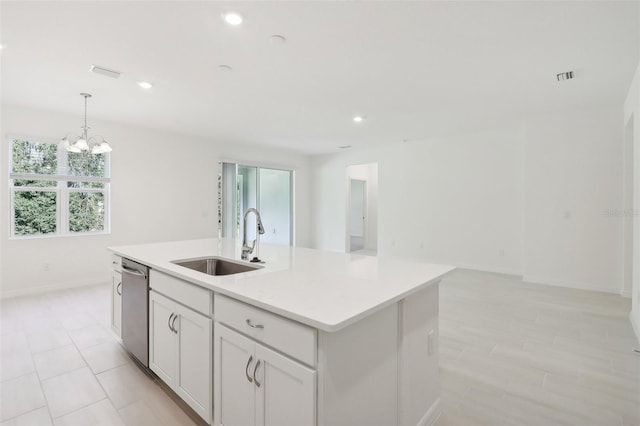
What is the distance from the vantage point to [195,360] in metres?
1.71

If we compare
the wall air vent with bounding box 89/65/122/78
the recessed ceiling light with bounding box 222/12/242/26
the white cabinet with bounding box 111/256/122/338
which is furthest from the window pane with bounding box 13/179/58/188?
the recessed ceiling light with bounding box 222/12/242/26

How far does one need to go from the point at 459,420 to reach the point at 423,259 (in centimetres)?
505

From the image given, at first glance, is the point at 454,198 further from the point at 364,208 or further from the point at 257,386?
the point at 257,386

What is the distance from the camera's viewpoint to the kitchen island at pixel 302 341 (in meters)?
1.17

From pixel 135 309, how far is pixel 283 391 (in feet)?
5.52

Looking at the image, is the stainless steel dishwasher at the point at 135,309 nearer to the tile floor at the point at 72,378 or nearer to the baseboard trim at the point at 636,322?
the tile floor at the point at 72,378

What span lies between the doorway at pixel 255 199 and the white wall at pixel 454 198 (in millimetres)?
1857

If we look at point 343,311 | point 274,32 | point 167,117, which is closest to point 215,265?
point 343,311

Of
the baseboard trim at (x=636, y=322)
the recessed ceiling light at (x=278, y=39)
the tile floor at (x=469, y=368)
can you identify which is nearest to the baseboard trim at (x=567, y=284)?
the tile floor at (x=469, y=368)

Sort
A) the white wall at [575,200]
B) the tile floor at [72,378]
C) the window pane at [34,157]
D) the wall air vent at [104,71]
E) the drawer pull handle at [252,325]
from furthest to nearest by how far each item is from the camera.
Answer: the white wall at [575,200]
the window pane at [34,157]
the wall air vent at [104,71]
the tile floor at [72,378]
the drawer pull handle at [252,325]

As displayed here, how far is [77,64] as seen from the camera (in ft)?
9.79

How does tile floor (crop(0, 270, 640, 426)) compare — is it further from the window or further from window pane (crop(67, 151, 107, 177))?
window pane (crop(67, 151, 107, 177))

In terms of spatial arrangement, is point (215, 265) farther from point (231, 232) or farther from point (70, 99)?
point (231, 232)

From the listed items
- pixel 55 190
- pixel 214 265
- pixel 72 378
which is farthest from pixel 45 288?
pixel 214 265
